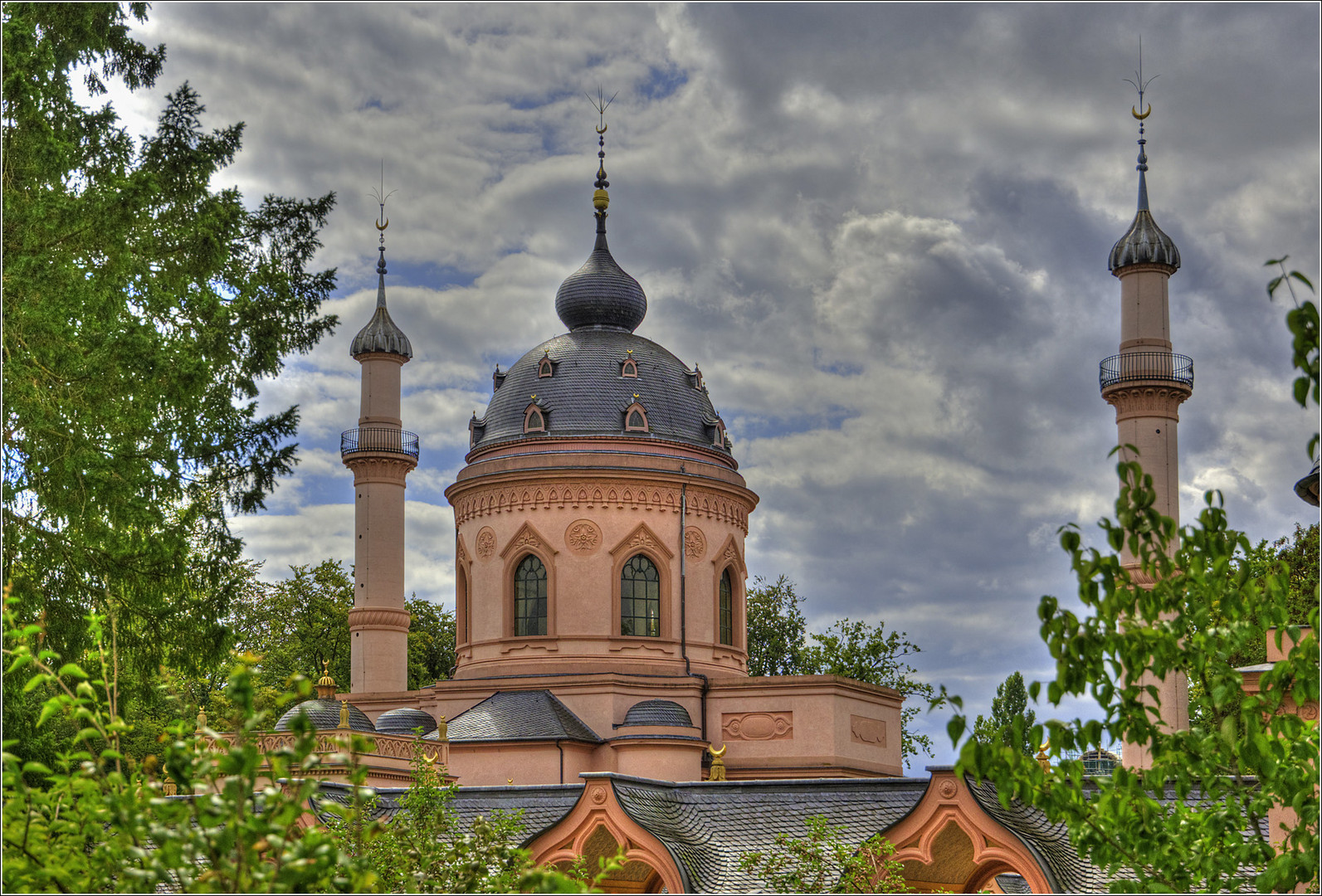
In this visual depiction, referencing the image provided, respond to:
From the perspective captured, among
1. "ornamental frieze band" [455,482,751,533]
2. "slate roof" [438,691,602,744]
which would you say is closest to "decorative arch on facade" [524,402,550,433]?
"ornamental frieze band" [455,482,751,533]

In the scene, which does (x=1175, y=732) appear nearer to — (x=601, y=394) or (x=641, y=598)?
(x=641, y=598)

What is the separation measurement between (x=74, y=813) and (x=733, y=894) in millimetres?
12893

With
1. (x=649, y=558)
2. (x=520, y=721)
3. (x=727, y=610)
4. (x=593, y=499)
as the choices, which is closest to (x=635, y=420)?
(x=593, y=499)

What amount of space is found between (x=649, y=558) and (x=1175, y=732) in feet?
88.7

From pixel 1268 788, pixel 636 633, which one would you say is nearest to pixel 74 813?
pixel 1268 788

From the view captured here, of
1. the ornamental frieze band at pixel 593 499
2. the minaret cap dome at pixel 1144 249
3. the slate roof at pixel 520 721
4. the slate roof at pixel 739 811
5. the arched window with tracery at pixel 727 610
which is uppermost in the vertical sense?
the minaret cap dome at pixel 1144 249

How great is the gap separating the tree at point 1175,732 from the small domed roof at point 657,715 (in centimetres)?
2439

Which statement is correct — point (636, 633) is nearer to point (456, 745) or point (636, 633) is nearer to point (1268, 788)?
point (456, 745)

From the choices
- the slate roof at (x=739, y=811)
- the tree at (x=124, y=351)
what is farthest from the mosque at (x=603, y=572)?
the tree at (x=124, y=351)

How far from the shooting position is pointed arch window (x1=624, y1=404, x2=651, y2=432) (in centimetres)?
3772

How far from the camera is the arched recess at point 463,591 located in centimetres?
3834

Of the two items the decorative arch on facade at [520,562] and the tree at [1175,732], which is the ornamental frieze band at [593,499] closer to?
the decorative arch on facade at [520,562]

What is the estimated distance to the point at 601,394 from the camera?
38188 mm

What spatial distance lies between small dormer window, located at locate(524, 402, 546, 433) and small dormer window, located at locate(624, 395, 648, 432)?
194 cm
